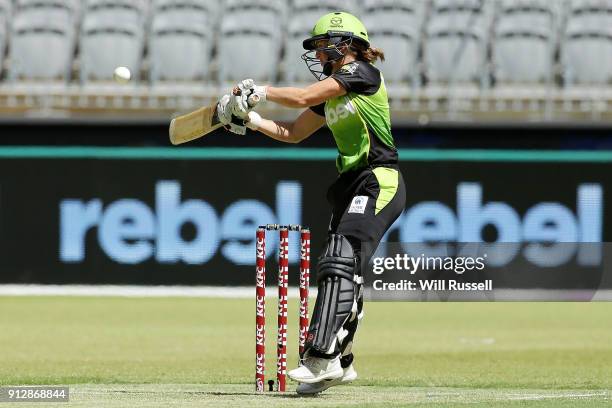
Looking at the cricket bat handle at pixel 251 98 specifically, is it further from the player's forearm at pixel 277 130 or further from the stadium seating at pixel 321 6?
the stadium seating at pixel 321 6

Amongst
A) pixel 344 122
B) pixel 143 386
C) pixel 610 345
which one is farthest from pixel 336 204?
pixel 610 345

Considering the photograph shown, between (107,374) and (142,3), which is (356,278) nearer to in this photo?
(107,374)

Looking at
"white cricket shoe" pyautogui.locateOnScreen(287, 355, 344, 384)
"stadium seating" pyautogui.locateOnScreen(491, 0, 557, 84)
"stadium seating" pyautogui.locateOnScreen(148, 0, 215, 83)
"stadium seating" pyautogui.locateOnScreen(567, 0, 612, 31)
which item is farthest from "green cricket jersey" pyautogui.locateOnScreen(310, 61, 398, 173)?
"stadium seating" pyautogui.locateOnScreen(567, 0, 612, 31)

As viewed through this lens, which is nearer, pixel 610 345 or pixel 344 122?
pixel 344 122

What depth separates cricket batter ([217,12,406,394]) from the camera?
621cm

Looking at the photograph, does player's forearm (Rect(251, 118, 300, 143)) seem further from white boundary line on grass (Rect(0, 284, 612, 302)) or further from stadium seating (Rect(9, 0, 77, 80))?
stadium seating (Rect(9, 0, 77, 80))

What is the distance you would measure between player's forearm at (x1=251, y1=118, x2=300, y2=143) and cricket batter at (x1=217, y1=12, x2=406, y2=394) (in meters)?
0.04

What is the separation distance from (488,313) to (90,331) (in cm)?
418

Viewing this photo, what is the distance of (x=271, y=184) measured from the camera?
45.3 ft

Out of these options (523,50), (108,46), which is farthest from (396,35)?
(108,46)

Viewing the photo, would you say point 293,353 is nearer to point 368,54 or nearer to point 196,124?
point 196,124

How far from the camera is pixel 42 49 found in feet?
52.3

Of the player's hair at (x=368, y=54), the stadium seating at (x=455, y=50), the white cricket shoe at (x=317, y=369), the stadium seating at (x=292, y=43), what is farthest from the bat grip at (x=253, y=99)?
the stadium seating at (x=455, y=50)

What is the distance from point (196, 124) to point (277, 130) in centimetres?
46
